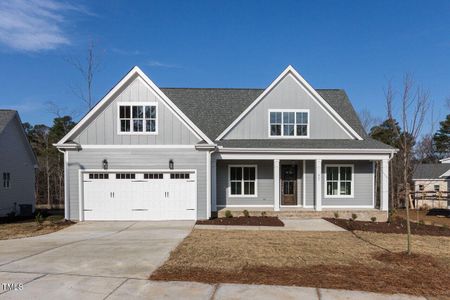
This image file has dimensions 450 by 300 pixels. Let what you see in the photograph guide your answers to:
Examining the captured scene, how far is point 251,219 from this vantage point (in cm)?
1670

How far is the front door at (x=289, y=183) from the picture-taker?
1986 cm

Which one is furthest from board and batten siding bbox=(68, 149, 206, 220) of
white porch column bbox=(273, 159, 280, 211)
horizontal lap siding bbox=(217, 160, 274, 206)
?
white porch column bbox=(273, 159, 280, 211)

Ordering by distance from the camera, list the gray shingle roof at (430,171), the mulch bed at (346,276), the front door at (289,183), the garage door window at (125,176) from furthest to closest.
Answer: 1. the gray shingle roof at (430,171)
2. the front door at (289,183)
3. the garage door window at (125,176)
4. the mulch bed at (346,276)

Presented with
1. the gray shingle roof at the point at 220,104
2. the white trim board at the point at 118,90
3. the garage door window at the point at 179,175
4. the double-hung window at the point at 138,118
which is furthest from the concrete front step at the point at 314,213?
the double-hung window at the point at 138,118

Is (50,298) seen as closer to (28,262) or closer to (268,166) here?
(28,262)

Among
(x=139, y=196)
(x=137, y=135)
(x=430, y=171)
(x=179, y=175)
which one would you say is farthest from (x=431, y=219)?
(x=430, y=171)

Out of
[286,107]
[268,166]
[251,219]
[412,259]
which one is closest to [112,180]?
[251,219]

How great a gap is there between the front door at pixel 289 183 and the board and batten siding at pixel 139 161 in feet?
16.2

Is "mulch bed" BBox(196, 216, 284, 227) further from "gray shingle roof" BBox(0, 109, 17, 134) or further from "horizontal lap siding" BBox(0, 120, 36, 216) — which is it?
"gray shingle roof" BBox(0, 109, 17, 134)

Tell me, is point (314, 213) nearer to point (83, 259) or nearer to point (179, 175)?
point (179, 175)

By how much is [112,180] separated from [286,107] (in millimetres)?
9020

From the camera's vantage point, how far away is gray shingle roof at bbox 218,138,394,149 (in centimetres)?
1797

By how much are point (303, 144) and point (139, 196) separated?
26.0 feet

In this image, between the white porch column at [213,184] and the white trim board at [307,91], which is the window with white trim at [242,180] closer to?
the white porch column at [213,184]
